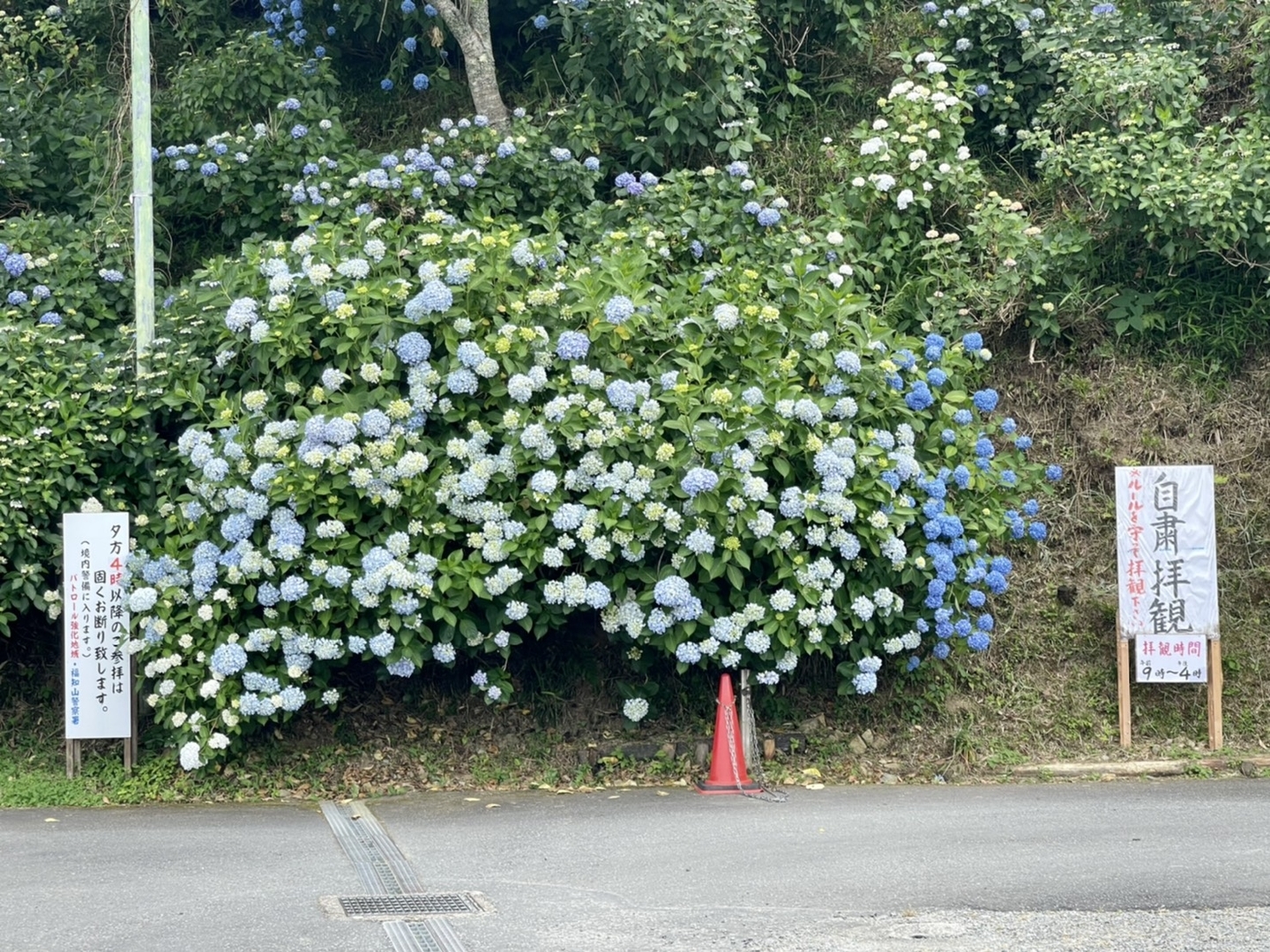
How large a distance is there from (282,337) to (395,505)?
121cm

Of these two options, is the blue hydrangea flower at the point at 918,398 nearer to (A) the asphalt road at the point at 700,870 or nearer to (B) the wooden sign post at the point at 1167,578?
(B) the wooden sign post at the point at 1167,578

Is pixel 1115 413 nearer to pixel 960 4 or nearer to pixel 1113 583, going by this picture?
pixel 1113 583

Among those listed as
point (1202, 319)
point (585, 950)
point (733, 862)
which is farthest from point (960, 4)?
point (585, 950)

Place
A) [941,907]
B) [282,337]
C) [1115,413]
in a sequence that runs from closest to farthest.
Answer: [941,907]
[282,337]
[1115,413]

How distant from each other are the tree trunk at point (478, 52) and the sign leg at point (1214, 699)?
623 centimetres

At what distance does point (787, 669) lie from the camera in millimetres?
7895

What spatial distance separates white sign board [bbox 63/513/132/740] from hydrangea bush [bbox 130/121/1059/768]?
24cm

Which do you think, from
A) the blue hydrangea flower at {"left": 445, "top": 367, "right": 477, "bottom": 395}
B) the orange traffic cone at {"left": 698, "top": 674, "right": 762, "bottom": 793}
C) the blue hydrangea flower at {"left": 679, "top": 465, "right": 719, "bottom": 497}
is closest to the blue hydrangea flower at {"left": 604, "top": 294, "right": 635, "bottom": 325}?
the blue hydrangea flower at {"left": 445, "top": 367, "right": 477, "bottom": 395}

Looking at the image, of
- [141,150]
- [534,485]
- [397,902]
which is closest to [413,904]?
[397,902]

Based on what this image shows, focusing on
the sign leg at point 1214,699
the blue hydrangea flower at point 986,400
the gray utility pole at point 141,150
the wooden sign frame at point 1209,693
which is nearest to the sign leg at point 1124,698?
the wooden sign frame at point 1209,693

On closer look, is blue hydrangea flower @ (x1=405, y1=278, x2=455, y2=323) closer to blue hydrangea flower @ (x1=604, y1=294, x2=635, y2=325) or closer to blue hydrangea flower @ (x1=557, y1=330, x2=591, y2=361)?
blue hydrangea flower @ (x1=557, y1=330, x2=591, y2=361)

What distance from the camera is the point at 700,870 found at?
6.33m

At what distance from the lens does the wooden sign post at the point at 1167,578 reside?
8602mm

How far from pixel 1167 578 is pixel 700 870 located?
152 inches
